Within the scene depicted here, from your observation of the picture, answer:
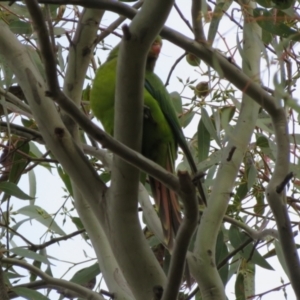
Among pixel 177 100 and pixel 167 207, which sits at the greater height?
pixel 177 100

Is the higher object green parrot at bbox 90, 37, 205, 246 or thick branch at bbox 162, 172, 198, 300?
green parrot at bbox 90, 37, 205, 246

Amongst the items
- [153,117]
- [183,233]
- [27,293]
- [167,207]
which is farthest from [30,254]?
[183,233]

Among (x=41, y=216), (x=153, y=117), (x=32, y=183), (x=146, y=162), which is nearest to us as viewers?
(x=146, y=162)

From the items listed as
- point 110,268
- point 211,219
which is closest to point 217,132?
point 211,219

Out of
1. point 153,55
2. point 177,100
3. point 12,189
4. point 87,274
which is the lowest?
point 87,274

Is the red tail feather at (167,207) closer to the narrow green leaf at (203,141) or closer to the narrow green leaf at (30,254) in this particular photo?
the narrow green leaf at (203,141)

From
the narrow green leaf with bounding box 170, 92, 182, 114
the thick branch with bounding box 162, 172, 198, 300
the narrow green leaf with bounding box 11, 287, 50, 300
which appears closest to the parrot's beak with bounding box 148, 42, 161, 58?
the narrow green leaf with bounding box 170, 92, 182, 114

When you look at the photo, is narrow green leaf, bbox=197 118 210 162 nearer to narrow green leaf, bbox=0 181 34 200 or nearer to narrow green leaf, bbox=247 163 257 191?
narrow green leaf, bbox=247 163 257 191

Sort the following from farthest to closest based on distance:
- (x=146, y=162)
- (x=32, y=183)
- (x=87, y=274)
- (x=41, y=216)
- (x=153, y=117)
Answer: (x=32, y=183) < (x=41, y=216) < (x=87, y=274) < (x=153, y=117) < (x=146, y=162)

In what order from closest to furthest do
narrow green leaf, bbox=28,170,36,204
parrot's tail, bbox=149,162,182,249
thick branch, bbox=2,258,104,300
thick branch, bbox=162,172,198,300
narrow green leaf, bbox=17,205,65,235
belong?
1. thick branch, bbox=162,172,198,300
2. thick branch, bbox=2,258,104,300
3. parrot's tail, bbox=149,162,182,249
4. narrow green leaf, bbox=17,205,65,235
5. narrow green leaf, bbox=28,170,36,204

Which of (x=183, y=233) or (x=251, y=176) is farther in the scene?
(x=251, y=176)

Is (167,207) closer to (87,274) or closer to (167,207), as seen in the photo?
(167,207)

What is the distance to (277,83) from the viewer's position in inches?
28.0

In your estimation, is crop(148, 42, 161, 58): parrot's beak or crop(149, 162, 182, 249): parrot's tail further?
crop(148, 42, 161, 58): parrot's beak
